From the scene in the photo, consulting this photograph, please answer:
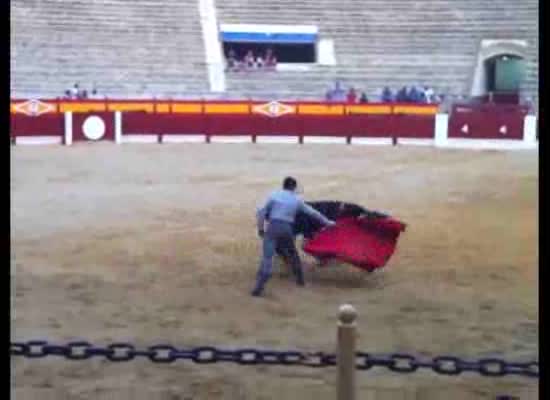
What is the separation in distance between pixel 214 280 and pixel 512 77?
22.1 metres

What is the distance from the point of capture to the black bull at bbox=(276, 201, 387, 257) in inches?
320

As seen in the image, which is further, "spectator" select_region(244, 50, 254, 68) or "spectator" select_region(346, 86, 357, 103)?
"spectator" select_region(244, 50, 254, 68)

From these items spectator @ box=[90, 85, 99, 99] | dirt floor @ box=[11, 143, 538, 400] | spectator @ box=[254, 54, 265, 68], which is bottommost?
dirt floor @ box=[11, 143, 538, 400]

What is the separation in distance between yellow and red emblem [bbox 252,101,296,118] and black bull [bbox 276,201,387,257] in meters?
13.3

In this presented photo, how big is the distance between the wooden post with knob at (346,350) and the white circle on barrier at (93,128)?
58.2ft

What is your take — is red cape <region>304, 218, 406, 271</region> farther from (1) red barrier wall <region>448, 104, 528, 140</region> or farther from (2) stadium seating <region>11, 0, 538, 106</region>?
(2) stadium seating <region>11, 0, 538, 106</region>

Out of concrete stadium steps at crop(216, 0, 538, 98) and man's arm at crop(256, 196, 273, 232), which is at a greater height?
concrete stadium steps at crop(216, 0, 538, 98)

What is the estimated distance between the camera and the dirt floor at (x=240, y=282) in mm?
5348

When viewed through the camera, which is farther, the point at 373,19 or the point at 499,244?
the point at 373,19

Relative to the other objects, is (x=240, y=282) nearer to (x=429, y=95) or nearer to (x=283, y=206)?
(x=283, y=206)

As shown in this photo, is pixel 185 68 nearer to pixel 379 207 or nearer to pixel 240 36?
pixel 240 36

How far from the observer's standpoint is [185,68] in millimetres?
26469

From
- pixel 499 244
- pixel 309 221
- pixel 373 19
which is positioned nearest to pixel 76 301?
pixel 309 221

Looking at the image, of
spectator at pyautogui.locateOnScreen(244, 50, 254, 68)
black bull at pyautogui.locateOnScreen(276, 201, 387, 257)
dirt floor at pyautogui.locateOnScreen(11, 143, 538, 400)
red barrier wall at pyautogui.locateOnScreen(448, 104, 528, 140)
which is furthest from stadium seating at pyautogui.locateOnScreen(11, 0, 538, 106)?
black bull at pyautogui.locateOnScreen(276, 201, 387, 257)
